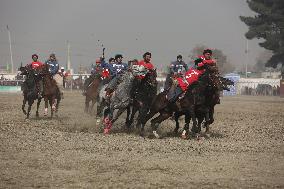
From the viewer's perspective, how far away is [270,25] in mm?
65312

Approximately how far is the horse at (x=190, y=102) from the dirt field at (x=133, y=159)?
84 cm

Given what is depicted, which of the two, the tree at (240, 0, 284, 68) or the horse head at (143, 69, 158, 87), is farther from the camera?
the tree at (240, 0, 284, 68)

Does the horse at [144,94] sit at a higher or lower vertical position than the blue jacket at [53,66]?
lower

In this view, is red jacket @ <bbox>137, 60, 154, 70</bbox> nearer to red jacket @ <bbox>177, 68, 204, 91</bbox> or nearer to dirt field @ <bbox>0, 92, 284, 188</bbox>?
red jacket @ <bbox>177, 68, 204, 91</bbox>

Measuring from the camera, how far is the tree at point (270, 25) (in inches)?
2443

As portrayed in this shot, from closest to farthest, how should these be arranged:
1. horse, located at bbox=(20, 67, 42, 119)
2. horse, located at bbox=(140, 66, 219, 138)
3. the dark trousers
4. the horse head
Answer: horse, located at bbox=(140, 66, 219, 138) < the dark trousers < the horse head < horse, located at bbox=(20, 67, 42, 119)

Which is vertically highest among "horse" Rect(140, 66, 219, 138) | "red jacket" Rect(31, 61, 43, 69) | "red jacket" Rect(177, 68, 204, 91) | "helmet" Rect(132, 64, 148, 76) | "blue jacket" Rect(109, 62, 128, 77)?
"red jacket" Rect(31, 61, 43, 69)

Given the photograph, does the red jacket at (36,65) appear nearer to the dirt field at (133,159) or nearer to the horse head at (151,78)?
the dirt field at (133,159)

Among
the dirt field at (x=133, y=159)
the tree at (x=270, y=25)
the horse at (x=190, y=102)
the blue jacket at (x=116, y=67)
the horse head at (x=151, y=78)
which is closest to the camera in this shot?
the dirt field at (x=133, y=159)

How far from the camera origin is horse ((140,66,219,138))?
1614 centimetres

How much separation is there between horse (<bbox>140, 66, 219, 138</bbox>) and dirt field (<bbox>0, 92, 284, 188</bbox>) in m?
0.84

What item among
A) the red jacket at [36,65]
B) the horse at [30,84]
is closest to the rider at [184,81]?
the horse at [30,84]

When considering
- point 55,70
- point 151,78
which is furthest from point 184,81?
point 55,70

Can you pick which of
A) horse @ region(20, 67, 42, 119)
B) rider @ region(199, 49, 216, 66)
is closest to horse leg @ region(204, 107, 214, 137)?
rider @ region(199, 49, 216, 66)
